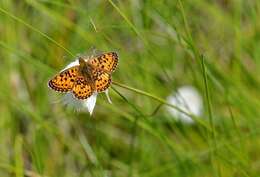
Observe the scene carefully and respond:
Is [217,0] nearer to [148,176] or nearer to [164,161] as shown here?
[164,161]

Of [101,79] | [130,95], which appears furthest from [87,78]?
[130,95]

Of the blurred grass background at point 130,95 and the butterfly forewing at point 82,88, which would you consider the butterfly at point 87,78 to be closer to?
the butterfly forewing at point 82,88

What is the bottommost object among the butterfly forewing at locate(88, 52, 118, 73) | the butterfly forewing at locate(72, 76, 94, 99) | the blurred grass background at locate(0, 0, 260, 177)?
the butterfly forewing at locate(72, 76, 94, 99)

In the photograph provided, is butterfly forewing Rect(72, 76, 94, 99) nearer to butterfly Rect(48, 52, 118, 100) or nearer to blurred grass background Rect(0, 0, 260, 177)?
butterfly Rect(48, 52, 118, 100)

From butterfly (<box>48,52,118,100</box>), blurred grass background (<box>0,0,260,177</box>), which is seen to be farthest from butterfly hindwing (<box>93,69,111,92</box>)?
blurred grass background (<box>0,0,260,177</box>)

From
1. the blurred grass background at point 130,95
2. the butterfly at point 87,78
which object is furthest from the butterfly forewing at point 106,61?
the blurred grass background at point 130,95

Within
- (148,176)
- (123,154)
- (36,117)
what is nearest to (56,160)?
(123,154)

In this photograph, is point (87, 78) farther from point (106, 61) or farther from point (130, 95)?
point (130, 95)
